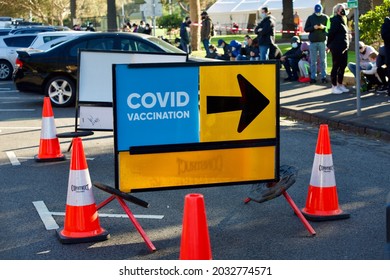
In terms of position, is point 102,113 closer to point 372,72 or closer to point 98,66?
point 98,66

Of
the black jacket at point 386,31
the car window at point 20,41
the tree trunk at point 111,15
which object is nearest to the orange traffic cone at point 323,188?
the black jacket at point 386,31

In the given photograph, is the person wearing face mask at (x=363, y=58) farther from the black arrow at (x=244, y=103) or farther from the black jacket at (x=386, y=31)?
the black arrow at (x=244, y=103)

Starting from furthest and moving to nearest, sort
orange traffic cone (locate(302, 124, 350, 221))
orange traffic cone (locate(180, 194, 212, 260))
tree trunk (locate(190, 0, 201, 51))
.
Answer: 1. tree trunk (locate(190, 0, 201, 51))
2. orange traffic cone (locate(302, 124, 350, 221))
3. orange traffic cone (locate(180, 194, 212, 260))

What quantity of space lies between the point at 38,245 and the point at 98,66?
4949 millimetres

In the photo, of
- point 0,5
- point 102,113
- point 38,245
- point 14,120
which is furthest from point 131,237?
point 0,5

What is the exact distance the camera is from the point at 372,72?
17000 mm

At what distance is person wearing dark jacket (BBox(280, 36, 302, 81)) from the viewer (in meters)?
20.6

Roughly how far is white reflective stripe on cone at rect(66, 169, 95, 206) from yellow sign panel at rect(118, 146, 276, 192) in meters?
0.32

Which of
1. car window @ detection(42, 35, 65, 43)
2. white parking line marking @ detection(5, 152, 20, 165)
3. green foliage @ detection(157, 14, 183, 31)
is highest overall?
green foliage @ detection(157, 14, 183, 31)

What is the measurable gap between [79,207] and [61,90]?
11.4 meters

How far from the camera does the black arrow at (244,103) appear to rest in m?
7.04

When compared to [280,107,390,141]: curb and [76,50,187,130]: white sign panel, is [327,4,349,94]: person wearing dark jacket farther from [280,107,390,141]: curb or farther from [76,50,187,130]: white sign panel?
[76,50,187,130]: white sign panel

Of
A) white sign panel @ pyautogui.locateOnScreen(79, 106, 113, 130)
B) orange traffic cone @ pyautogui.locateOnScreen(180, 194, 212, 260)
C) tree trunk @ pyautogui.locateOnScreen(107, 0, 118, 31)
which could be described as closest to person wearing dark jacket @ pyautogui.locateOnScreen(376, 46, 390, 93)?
white sign panel @ pyautogui.locateOnScreen(79, 106, 113, 130)

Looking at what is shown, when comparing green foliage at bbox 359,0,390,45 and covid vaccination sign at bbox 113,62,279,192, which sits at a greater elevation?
green foliage at bbox 359,0,390,45
